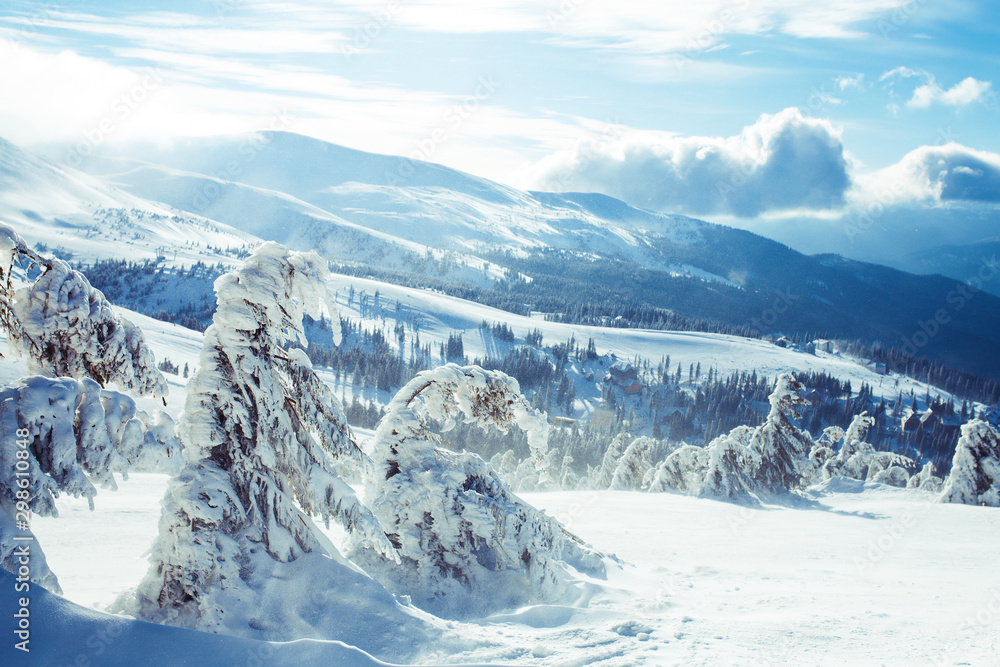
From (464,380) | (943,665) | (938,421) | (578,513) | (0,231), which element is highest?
(0,231)

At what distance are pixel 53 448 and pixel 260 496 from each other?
2.24 meters

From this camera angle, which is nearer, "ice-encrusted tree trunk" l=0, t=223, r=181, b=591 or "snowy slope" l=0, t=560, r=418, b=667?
"snowy slope" l=0, t=560, r=418, b=667

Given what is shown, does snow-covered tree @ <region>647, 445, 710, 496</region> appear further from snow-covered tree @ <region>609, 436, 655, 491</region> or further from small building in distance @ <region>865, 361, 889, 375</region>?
small building in distance @ <region>865, 361, 889, 375</region>

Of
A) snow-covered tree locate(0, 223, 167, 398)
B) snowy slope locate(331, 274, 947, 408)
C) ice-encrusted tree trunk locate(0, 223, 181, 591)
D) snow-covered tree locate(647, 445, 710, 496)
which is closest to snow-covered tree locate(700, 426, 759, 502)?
snow-covered tree locate(647, 445, 710, 496)

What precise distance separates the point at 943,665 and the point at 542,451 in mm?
6305

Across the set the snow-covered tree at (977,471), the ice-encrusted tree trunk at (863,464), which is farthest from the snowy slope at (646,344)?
the snow-covered tree at (977,471)

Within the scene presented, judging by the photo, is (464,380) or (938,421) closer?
(464,380)

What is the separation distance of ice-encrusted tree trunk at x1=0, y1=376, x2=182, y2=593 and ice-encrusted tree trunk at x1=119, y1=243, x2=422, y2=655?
68 centimetres

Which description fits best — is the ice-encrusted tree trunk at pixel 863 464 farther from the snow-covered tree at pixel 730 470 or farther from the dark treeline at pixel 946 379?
the dark treeline at pixel 946 379

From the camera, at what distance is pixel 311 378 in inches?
297

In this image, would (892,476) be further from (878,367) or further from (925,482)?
(878,367)

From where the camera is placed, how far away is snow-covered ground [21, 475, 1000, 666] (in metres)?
6.77

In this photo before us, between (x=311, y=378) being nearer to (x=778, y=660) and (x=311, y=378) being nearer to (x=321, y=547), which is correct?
(x=321, y=547)

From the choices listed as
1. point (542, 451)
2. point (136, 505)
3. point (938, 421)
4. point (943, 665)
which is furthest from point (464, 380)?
point (938, 421)
